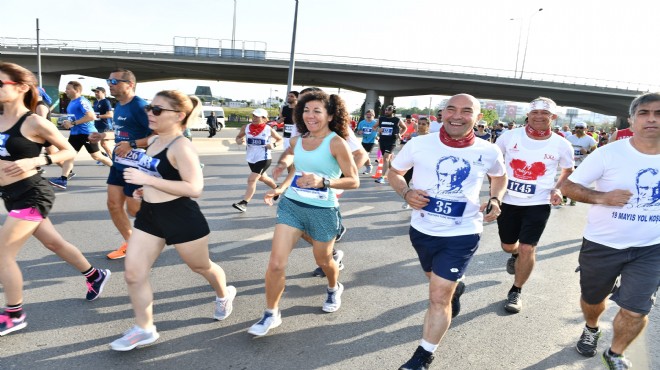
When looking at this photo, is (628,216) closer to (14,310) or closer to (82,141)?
(14,310)

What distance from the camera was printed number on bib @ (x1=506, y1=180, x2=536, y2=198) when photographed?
404 cm

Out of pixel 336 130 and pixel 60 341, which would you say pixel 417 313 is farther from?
pixel 60 341

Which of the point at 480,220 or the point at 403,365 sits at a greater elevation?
the point at 480,220

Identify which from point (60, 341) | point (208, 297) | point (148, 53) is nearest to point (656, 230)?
point (208, 297)

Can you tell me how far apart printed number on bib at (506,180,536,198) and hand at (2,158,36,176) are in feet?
13.4

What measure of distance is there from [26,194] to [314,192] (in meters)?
A: 2.09

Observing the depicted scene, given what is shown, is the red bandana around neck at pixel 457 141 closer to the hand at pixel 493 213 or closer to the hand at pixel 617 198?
the hand at pixel 493 213

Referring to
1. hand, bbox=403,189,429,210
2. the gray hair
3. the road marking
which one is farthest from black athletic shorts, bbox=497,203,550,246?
the road marking

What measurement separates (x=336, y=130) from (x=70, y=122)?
6.82 metres

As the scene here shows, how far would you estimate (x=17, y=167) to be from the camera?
2949mm

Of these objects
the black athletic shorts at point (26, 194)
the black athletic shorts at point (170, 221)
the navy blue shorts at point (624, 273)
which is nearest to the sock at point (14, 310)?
the black athletic shorts at point (26, 194)

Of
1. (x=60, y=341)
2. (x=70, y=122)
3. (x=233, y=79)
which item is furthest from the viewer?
(x=233, y=79)

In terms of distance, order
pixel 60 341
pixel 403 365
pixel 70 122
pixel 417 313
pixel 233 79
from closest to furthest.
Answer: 1. pixel 403 365
2. pixel 60 341
3. pixel 417 313
4. pixel 70 122
5. pixel 233 79

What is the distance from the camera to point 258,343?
10.2 ft
